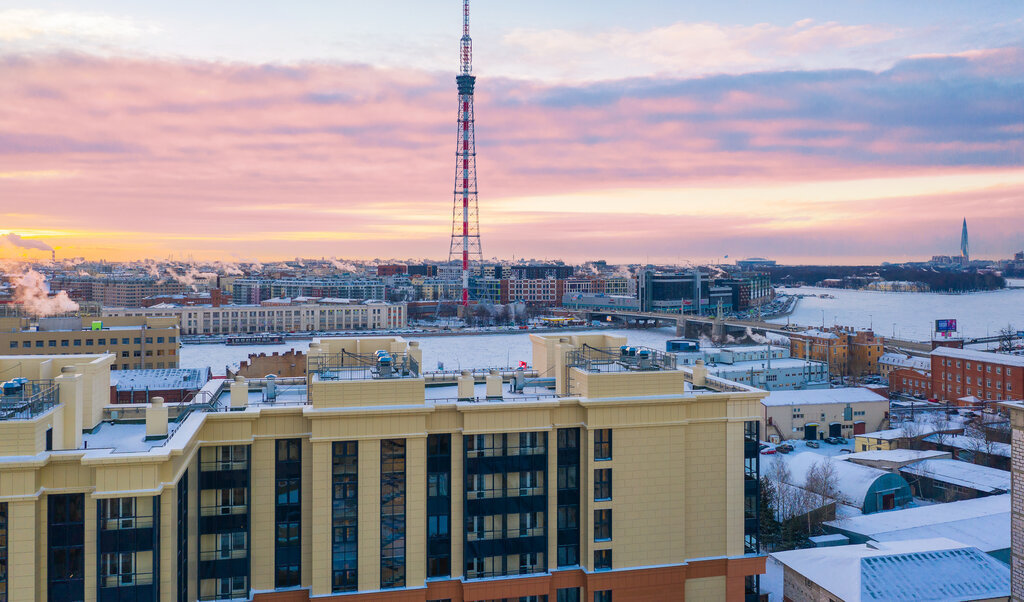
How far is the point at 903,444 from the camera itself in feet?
46.8

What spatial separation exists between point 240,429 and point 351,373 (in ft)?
3.10

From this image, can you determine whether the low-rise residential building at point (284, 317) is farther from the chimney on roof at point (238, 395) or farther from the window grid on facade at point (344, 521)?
the window grid on facade at point (344, 521)

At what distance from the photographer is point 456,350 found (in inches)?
1372


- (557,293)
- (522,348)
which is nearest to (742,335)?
(522,348)

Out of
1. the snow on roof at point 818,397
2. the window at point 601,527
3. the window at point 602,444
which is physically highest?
the window at point 602,444

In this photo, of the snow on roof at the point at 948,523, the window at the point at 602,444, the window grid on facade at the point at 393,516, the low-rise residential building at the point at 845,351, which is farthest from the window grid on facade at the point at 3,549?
the low-rise residential building at the point at 845,351

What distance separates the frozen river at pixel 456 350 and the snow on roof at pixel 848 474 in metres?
14.0

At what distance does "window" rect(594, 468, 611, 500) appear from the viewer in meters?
6.08

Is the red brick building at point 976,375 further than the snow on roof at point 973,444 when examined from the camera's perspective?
Yes

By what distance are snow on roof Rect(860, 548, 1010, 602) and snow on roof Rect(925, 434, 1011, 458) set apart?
720 centimetres

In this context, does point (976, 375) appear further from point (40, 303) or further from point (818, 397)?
point (40, 303)

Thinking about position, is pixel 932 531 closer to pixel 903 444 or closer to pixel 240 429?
pixel 903 444

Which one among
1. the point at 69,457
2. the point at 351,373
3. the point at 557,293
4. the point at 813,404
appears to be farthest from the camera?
the point at 557,293

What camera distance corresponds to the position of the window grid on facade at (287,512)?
5.82 metres
